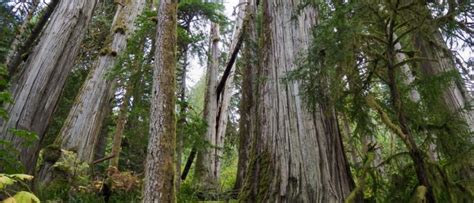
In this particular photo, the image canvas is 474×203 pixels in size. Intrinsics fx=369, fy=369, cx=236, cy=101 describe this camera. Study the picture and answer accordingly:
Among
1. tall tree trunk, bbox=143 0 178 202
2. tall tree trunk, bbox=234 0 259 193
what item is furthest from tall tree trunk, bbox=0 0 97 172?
tall tree trunk, bbox=234 0 259 193

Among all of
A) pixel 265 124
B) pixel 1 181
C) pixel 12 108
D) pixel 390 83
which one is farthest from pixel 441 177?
pixel 12 108

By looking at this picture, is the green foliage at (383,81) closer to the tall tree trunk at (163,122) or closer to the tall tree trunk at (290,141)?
the tall tree trunk at (290,141)

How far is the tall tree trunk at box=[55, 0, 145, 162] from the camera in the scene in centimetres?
686

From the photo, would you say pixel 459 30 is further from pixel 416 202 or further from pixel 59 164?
pixel 59 164

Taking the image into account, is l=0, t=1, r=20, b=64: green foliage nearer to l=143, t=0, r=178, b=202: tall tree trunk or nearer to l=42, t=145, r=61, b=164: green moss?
l=42, t=145, r=61, b=164: green moss

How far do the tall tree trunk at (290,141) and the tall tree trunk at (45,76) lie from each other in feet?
9.49

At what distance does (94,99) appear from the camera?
24.5 feet

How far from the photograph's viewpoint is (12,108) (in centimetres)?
466

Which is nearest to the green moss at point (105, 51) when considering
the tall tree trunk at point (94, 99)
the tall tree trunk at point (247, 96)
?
the tall tree trunk at point (94, 99)

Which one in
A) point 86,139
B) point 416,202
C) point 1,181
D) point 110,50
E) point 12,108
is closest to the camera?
point 1,181

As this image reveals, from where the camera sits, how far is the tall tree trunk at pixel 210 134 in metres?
7.97

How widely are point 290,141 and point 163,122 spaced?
147 centimetres

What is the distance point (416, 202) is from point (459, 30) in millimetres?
1614

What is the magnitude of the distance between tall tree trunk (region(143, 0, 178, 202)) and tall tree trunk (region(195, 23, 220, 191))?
9.91 feet
